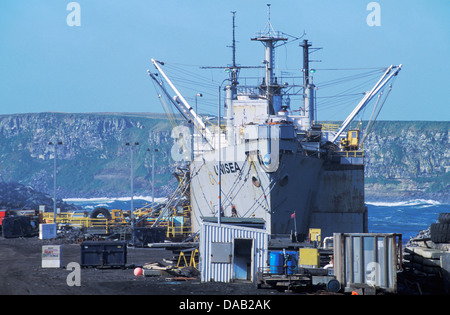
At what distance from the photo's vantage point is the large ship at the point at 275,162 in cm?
5203

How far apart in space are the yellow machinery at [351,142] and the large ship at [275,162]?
8 centimetres

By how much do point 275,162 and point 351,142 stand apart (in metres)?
13.5

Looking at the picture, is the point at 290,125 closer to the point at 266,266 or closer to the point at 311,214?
the point at 311,214

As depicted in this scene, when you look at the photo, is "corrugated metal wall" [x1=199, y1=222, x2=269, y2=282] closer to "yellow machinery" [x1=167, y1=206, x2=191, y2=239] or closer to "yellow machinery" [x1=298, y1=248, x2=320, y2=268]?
"yellow machinery" [x1=298, y1=248, x2=320, y2=268]

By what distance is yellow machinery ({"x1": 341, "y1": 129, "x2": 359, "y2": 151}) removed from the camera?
2459 inches

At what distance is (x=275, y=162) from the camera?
51031mm

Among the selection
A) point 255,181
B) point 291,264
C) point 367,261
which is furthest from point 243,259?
point 255,181

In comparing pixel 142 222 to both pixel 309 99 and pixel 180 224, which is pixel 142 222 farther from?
pixel 309 99

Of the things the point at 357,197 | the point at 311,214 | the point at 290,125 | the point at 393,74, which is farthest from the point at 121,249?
the point at 393,74

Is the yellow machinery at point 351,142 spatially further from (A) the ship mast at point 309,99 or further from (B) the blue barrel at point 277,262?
(B) the blue barrel at point 277,262

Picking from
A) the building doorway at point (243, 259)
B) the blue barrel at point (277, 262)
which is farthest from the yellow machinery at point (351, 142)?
the blue barrel at point (277, 262)

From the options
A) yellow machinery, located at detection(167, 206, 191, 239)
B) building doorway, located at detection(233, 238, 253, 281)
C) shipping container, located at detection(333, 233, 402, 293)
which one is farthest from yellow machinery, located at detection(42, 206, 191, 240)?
shipping container, located at detection(333, 233, 402, 293)

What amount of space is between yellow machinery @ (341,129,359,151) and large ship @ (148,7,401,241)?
8 centimetres
